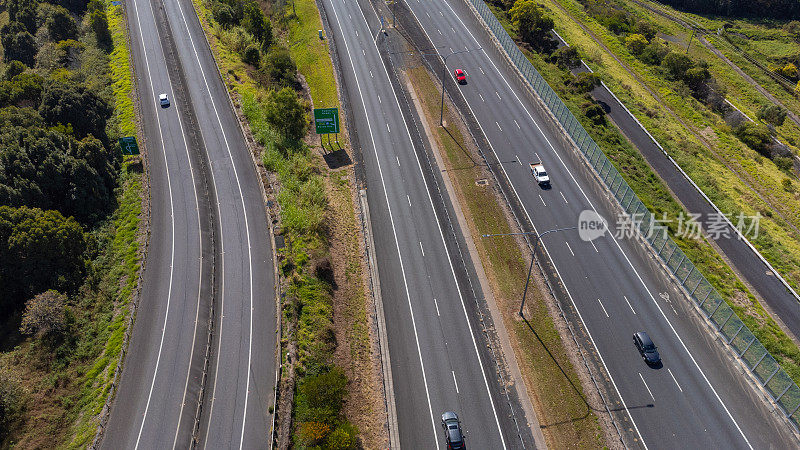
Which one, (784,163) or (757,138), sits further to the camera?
(757,138)

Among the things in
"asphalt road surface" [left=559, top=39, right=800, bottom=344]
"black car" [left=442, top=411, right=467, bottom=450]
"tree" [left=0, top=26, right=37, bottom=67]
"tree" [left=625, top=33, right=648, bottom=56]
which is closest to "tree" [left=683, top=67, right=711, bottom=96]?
"tree" [left=625, top=33, right=648, bottom=56]

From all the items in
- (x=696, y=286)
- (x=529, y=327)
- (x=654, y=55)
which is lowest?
(x=529, y=327)

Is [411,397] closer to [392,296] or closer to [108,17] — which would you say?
[392,296]

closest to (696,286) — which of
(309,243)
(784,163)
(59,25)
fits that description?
(309,243)

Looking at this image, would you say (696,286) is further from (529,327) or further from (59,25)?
(59,25)

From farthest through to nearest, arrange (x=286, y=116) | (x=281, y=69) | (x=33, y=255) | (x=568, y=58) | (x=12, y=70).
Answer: (x=568, y=58)
(x=281, y=69)
(x=12, y=70)
(x=286, y=116)
(x=33, y=255)

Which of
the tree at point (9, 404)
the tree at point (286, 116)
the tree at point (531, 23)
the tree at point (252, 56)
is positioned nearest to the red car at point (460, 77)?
the tree at point (531, 23)

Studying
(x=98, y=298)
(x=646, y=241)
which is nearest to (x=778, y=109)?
(x=646, y=241)
